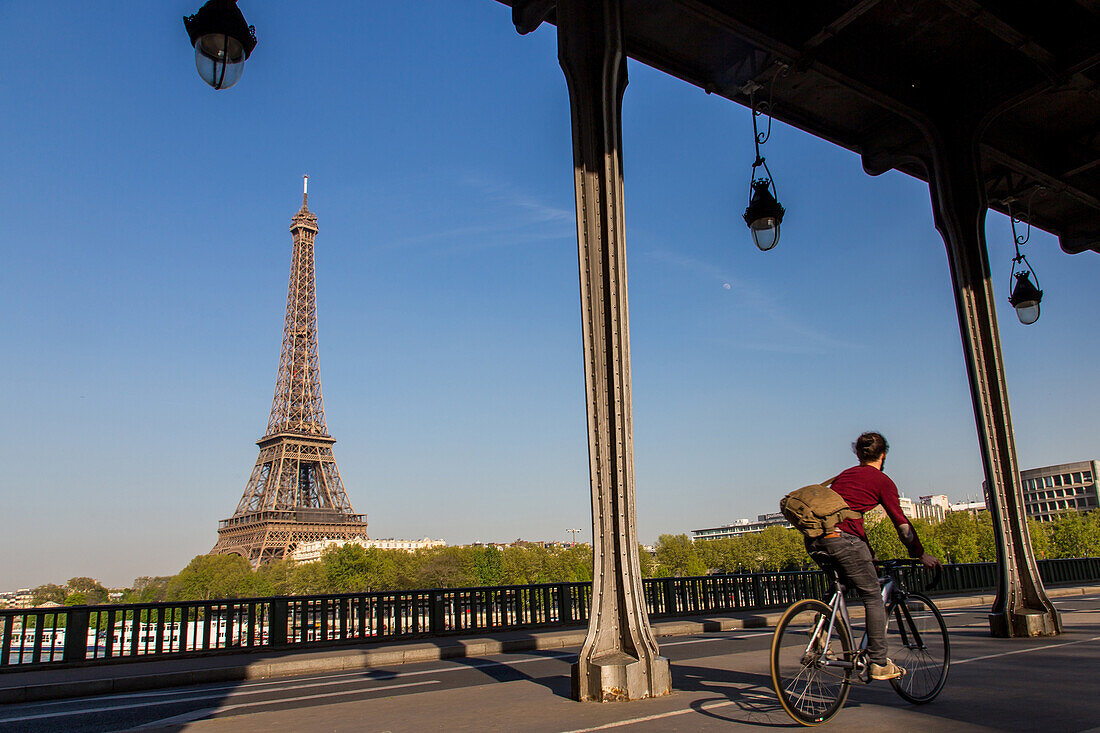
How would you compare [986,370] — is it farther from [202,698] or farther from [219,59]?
[202,698]

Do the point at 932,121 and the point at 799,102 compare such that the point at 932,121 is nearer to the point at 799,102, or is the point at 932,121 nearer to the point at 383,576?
the point at 799,102

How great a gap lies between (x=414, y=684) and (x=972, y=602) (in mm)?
15313

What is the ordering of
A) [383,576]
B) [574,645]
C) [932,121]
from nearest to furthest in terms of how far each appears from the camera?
[932,121], [574,645], [383,576]

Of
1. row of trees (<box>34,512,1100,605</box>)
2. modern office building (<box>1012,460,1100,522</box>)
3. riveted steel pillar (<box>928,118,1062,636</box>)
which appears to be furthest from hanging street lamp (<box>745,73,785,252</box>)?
modern office building (<box>1012,460,1100,522</box>)

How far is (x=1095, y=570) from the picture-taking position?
2838 cm

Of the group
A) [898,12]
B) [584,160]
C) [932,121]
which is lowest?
[584,160]

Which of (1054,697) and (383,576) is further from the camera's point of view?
(383,576)

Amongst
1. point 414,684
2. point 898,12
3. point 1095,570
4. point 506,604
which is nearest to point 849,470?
point 414,684

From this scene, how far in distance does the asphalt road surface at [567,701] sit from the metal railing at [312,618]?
326cm

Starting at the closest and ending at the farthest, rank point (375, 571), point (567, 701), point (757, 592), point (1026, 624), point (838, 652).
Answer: point (838, 652) < point (567, 701) < point (1026, 624) < point (757, 592) < point (375, 571)

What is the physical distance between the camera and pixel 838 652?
4570 mm

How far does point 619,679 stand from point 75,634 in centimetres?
899

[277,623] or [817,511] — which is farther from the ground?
[817,511]

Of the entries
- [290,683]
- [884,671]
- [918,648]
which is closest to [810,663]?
[884,671]
